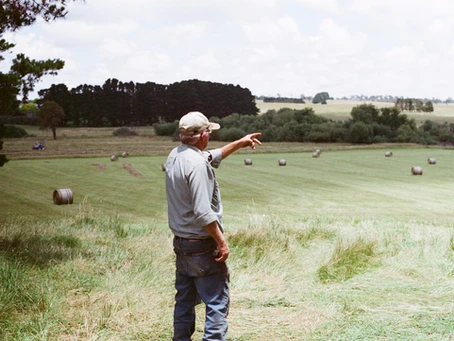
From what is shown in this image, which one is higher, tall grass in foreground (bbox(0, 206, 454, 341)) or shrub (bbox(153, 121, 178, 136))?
shrub (bbox(153, 121, 178, 136))

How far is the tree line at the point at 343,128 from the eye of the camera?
43625mm

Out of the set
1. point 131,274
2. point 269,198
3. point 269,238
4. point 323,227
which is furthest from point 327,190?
point 131,274

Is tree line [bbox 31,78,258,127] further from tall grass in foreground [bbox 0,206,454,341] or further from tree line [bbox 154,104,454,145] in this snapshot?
tall grass in foreground [bbox 0,206,454,341]

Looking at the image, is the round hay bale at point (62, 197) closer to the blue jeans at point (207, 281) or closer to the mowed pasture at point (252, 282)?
the mowed pasture at point (252, 282)

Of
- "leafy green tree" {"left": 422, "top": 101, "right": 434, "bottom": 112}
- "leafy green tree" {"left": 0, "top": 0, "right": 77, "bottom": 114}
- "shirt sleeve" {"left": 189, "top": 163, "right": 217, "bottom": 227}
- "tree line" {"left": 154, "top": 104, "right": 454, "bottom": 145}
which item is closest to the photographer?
"shirt sleeve" {"left": 189, "top": 163, "right": 217, "bottom": 227}

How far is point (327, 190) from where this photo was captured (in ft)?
64.1

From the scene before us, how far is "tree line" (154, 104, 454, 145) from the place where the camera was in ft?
143

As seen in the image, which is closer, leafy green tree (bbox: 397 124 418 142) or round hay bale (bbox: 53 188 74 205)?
round hay bale (bbox: 53 188 74 205)

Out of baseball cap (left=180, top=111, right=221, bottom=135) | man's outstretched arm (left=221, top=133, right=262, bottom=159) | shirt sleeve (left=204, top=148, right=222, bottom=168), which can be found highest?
baseball cap (left=180, top=111, right=221, bottom=135)

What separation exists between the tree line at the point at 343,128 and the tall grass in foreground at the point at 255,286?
103 feet

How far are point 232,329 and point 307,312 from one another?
2.46ft

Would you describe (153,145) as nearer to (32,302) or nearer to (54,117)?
(54,117)

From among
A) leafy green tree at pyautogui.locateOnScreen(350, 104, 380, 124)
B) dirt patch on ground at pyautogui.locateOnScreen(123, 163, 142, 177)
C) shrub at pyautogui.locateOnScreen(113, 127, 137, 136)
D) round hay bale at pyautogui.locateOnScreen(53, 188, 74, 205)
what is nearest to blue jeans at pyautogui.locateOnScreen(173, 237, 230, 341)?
round hay bale at pyautogui.locateOnScreen(53, 188, 74, 205)

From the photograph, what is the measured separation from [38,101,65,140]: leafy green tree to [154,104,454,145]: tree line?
1327 centimetres
